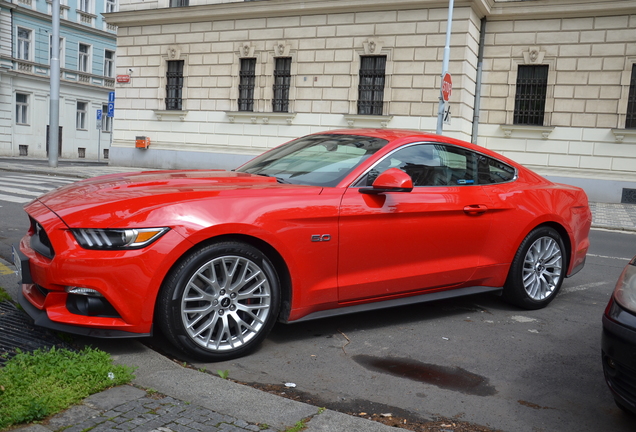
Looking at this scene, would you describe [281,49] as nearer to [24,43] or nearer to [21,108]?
[21,108]

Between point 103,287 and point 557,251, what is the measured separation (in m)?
3.90

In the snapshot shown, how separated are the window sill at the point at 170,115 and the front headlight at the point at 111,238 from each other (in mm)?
20218

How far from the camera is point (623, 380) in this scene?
2902 millimetres

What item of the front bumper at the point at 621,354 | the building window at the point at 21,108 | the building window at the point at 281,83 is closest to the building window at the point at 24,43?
the building window at the point at 21,108

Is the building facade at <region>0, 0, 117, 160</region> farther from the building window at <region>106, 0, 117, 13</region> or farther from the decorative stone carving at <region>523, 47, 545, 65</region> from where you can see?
the decorative stone carving at <region>523, 47, 545, 65</region>

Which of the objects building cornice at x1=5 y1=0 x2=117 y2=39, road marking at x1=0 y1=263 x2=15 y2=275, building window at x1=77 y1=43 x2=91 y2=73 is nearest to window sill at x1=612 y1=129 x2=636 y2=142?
road marking at x1=0 y1=263 x2=15 y2=275

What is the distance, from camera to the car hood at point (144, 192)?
139 inches

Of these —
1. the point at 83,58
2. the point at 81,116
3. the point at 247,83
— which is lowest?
the point at 81,116

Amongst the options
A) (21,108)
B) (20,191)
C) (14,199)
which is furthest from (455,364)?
(21,108)

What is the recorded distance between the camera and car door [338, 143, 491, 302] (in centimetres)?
420

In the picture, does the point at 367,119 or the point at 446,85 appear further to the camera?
the point at 367,119

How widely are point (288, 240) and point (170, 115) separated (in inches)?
809

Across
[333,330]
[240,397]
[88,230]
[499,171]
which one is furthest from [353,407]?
[499,171]

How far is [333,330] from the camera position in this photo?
15.0 feet
